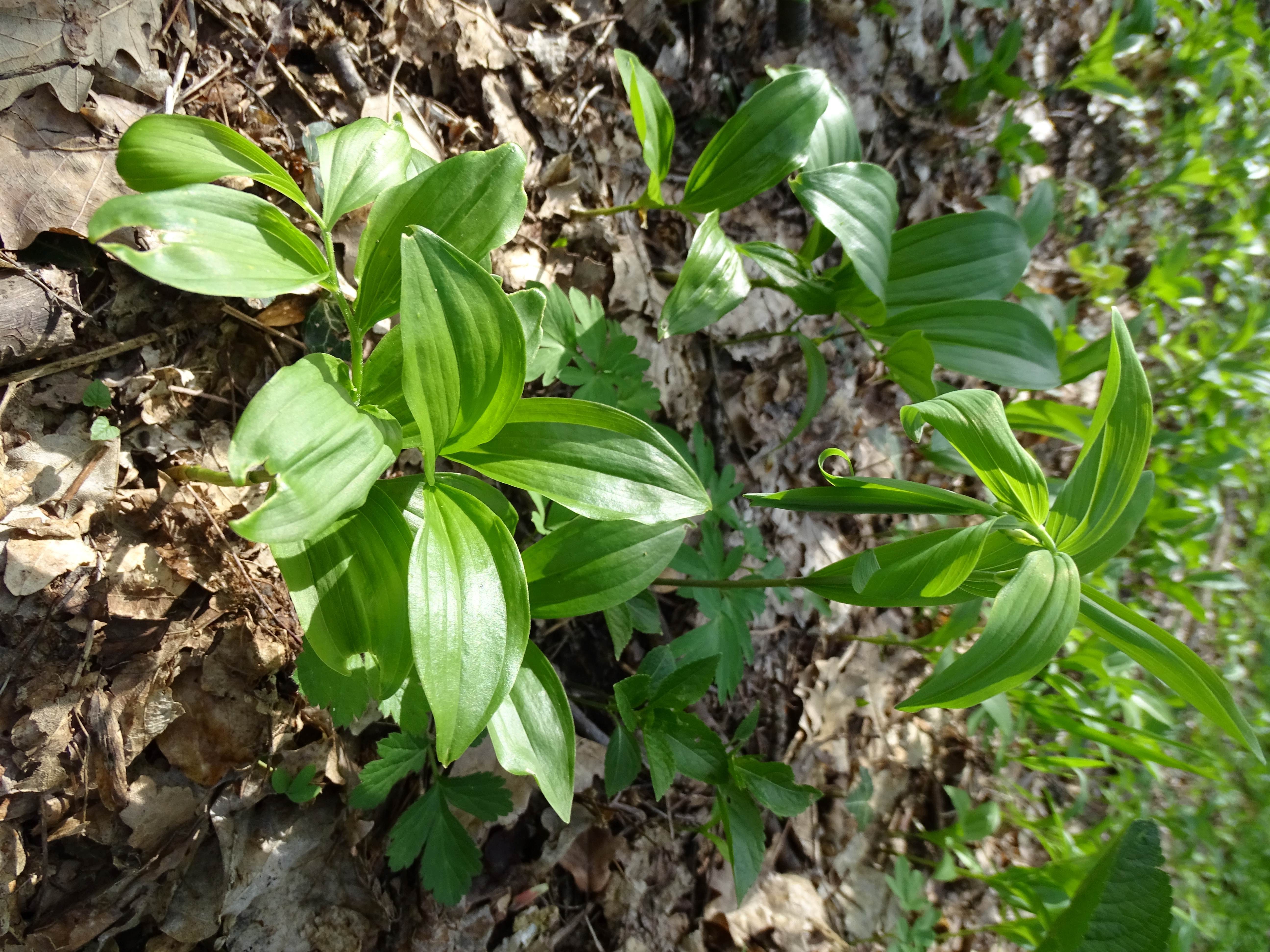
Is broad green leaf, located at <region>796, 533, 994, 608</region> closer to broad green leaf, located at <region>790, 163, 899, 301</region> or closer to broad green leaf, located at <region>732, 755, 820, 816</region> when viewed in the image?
broad green leaf, located at <region>732, 755, 820, 816</region>

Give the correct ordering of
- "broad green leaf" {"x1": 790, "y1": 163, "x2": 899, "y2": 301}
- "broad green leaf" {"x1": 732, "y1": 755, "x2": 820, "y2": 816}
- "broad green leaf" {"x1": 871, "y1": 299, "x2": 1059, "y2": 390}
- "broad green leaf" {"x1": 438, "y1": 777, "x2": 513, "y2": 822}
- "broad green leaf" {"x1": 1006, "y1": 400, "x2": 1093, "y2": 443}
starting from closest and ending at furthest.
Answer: "broad green leaf" {"x1": 438, "y1": 777, "x2": 513, "y2": 822} < "broad green leaf" {"x1": 732, "y1": 755, "x2": 820, "y2": 816} < "broad green leaf" {"x1": 790, "y1": 163, "x2": 899, "y2": 301} < "broad green leaf" {"x1": 871, "y1": 299, "x2": 1059, "y2": 390} < "broad green leaf" {"x1": 1006, "y1": 400, "x2": 1093, "y2": 443}

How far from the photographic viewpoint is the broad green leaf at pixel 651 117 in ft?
4.98

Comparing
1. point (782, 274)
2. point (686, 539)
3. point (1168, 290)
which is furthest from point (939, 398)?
point (1168, 290)

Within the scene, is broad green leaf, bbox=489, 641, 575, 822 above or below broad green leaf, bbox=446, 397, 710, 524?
below

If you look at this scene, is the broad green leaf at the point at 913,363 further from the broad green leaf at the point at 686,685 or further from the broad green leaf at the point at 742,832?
the broad green leaf at the point at 742,832

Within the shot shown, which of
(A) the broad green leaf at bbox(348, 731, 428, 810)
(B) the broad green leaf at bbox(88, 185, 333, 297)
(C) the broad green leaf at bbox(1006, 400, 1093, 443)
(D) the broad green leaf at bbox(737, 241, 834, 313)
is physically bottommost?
(A) the broad green leaf at bbox(348, 731, 428, 810)

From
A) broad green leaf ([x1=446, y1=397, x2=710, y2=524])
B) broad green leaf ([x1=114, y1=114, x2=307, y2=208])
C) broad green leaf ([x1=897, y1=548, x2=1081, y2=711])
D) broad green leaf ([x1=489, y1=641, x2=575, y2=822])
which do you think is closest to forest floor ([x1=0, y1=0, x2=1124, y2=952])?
broad green leaf ([x1=114, y1=114, x2=307, y2=208])

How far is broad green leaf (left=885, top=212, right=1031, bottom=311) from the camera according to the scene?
1.71 meters

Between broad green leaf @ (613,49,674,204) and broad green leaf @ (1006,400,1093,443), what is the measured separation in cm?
113

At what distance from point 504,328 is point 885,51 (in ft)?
7.57

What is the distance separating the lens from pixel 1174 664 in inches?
36.3

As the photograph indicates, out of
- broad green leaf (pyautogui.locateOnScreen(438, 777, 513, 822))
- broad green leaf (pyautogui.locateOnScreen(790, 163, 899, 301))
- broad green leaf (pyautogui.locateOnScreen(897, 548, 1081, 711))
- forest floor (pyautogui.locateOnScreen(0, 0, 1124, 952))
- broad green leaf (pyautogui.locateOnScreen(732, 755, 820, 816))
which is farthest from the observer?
broad green leaf (pyautogui.locateOnScreen(790, 163, 899, 301))

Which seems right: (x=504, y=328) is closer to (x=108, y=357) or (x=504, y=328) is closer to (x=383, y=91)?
(x=108, y=357)

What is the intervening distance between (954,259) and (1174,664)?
3.65ft
